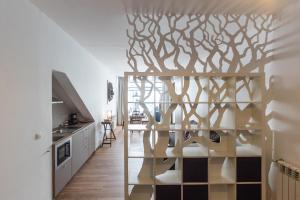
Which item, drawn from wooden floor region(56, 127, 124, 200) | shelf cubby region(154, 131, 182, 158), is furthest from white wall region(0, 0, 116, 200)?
shelf cubby region(154, 131, 182, 158)

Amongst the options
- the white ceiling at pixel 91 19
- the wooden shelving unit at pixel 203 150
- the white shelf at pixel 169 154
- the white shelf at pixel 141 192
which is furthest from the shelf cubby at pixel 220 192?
the white ceiling at pixel 91 19

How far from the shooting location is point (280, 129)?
2922 millimetres

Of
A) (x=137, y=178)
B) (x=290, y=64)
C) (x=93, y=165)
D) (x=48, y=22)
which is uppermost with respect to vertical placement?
(x=48, y=22)

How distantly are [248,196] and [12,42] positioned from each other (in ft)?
10.6

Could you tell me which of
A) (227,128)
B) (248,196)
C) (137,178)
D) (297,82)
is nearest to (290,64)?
(297,82)

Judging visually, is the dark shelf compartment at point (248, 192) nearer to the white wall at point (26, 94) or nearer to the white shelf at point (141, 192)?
the white shelf at point (141, 192)

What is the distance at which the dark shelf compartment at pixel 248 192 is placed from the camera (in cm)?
298

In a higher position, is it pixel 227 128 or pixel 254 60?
pixel 254 60

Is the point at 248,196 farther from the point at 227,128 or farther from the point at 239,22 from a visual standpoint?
the point at 239,22

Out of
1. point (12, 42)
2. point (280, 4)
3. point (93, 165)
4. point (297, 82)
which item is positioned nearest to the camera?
point (12, 42)

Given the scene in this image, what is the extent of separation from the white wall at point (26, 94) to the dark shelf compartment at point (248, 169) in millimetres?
2537

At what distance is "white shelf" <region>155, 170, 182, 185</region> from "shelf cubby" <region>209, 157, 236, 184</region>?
1.32 feet

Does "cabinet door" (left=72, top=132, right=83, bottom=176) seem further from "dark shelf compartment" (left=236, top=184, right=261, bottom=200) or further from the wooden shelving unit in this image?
"dark shelf compartment" (left=236, top=184, right=261, bottom=200)

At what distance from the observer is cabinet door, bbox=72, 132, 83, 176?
4.51m
